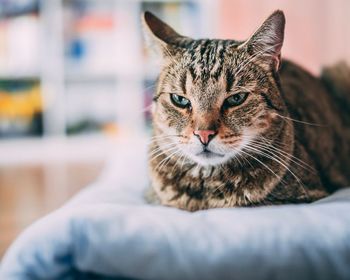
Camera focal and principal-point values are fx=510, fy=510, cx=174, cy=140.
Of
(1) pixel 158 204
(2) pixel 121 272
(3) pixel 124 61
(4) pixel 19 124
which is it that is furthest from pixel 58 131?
(2) pixel 121 272

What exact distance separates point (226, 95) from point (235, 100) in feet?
0.07

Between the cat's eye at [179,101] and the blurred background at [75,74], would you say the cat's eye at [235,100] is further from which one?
the blurred background at [75,74]

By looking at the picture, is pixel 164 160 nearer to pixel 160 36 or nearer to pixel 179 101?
pixel 179 101

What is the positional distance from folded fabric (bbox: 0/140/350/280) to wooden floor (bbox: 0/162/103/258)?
24.4 inches

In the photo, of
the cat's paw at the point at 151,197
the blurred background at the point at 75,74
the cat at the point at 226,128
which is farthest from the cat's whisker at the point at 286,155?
the blurred background at the point at 75,74

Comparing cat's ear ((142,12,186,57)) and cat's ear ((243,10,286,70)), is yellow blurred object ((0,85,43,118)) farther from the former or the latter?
cat's ear ((243,10,286,70))

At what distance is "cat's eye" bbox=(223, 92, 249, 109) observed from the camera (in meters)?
0.96

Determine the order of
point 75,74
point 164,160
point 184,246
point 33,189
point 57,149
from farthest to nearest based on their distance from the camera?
point 75,74 < point 57,149 < point 33,189 < point 164,160 < point 184,246

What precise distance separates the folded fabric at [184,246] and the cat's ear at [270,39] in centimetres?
30

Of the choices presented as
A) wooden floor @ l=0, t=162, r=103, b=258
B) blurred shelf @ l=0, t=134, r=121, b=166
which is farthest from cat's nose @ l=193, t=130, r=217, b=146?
blurred shelf @ l=0, t=134, r=121, b=166

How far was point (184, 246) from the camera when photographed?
0.76m

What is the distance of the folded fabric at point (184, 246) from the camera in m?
0.75

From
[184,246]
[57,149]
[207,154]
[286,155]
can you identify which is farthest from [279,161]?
[57,149]

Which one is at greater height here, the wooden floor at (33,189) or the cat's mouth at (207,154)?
the cat's mouth at (207,154)
